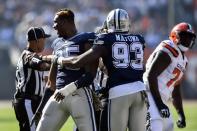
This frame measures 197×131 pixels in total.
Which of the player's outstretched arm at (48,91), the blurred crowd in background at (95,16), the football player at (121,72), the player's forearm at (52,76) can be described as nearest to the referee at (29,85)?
the player's outstretched arm at (48,91)

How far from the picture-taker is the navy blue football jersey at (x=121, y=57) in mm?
7180

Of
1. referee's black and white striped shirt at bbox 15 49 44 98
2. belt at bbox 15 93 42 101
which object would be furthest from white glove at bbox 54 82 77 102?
belt at bbox 15 93 42 101

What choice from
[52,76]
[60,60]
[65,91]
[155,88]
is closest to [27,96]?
[52,76]

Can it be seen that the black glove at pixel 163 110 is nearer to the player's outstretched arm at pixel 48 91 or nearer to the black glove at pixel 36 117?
the player's outstretched arm at pixel 48 91

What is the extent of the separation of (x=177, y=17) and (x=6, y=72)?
19.2 feet

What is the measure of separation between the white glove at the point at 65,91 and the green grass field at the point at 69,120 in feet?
20.3

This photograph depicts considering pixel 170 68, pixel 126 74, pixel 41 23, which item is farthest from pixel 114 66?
pixel 41 23

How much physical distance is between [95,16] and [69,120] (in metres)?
8.09

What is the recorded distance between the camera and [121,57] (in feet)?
23.7

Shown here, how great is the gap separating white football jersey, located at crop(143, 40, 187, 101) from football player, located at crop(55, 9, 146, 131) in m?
0.73

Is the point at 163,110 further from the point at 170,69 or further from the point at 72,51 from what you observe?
the point at 72,51

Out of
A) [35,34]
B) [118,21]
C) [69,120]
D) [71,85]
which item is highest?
[118,21]

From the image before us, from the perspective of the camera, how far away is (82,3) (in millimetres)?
23578

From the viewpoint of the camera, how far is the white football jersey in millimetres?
8008
